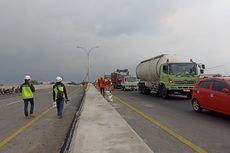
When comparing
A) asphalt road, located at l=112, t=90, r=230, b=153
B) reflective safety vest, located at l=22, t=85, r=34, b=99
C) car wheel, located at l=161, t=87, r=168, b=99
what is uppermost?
reflective safety vest, located at l=22, t=85, r=34, b=99

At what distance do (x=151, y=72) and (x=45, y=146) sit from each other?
76.9 feet

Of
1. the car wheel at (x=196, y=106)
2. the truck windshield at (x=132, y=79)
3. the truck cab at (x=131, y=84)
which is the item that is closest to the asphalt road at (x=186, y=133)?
the car wheel at (x=196, y=106)

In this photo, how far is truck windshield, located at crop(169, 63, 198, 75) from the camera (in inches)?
1063

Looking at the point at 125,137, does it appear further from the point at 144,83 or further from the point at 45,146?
the point at 144,83

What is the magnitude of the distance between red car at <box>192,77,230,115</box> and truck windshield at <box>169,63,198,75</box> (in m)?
9.79

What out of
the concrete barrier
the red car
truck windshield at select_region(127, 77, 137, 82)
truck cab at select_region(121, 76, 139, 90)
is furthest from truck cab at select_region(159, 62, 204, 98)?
truck windshield at select_region(127, 77, 137, 82)

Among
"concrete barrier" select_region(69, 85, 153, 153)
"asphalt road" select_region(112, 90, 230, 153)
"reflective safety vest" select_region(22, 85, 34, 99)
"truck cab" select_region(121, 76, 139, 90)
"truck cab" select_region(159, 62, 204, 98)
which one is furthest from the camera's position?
"truck cab" select_region(121, 76, 139, 90)

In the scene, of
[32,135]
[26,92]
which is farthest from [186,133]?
[26,92]

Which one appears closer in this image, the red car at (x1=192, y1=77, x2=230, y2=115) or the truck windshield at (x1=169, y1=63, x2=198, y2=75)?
the red car at (x1=192, y1=77, x2=230, y2=115)

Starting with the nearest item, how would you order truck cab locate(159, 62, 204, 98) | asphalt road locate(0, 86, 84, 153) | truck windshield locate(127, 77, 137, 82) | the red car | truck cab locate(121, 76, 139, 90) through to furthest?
asphalt road locate(0, 86, 84, 153), the red car, truck cab locate(159, 62, 204, 98), truck cab locate(121, 76, 139, 90), truck windshield locate(127, 77, 137, 82)

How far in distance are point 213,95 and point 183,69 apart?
1224cm

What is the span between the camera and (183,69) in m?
27.1

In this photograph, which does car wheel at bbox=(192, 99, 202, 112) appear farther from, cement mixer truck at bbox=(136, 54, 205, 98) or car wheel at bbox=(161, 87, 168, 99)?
car wheel at bbox=(161, 87, 168, 99)

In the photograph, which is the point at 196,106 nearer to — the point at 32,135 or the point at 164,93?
the point at 32,135
